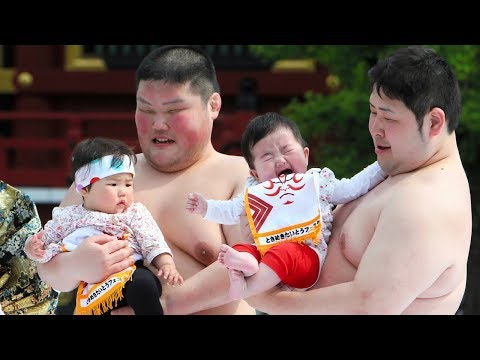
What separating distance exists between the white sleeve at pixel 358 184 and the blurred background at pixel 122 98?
4.15 meters

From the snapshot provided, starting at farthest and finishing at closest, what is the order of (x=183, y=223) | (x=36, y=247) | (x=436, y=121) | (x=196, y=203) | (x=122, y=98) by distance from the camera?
1. (x=122, y=98)
2. (x=183, y=223)
3. (x=36, y=247)
4. (x=196, y=203)
5. (x=436, y=121)

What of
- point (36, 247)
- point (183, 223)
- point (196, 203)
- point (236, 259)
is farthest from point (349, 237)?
point (36, 247)

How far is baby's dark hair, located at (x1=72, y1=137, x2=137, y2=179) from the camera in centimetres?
320

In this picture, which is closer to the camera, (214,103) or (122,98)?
(214,103)

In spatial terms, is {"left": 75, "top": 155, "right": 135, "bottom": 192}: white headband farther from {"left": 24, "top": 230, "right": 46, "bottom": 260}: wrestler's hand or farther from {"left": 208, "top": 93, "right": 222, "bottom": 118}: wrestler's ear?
{"left": 208, "top": 93, "right": 222, "bottom": 118}: wrestler's ear

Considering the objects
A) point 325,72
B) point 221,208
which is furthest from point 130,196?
point 325,72

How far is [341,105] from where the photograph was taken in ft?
23.5

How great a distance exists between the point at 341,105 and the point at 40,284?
12.5 feet

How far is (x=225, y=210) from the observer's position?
10.3ft

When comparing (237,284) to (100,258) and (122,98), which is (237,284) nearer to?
(100,258)

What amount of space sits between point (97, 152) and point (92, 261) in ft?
1.14

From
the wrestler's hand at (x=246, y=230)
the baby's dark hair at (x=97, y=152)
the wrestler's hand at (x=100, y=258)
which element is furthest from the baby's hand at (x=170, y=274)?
the baby's dark hair at (x=97, y=152)

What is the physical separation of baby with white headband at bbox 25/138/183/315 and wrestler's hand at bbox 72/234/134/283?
3 cm

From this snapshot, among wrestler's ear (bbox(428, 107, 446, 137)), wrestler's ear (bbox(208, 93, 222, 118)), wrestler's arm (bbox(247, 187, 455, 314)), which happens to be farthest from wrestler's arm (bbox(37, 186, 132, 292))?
wrestler's ear (bbox(428, 107, 446, 137))
